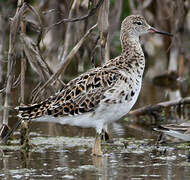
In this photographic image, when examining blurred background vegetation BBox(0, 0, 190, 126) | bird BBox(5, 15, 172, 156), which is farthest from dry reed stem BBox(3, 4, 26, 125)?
bird BBox(5, 15, 172, 156)

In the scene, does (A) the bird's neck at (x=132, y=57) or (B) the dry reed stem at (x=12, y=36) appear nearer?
(A) the bird's neck at (x=132, y=57)

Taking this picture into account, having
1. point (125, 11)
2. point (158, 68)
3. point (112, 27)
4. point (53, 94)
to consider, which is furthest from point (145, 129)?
point (125, 11)

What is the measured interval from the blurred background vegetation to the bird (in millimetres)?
656

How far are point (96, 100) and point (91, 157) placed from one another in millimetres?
836

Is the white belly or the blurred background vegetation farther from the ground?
the blurred background vegetation

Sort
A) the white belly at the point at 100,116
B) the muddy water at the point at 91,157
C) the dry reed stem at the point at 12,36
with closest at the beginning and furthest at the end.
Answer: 1. the muddy water at the point at 91,157
2. the white belly at the point at 100,116
3. the dry reed stem at the point at 12,36

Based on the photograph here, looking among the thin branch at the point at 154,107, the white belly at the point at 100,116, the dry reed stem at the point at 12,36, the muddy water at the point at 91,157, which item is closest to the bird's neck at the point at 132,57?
the white belly at the point at 100,116

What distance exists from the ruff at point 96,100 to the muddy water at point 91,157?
497 millimetres

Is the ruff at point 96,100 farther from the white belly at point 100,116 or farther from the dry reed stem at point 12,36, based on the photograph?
the dry reed stem at point 12,36

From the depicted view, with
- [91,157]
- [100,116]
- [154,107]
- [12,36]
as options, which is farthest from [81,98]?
[154,107]

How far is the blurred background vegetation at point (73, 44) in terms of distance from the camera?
32.5 feet

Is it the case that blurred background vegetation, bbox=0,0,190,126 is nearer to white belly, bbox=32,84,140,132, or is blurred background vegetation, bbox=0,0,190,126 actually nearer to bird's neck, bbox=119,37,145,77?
bird's neck, bbox=119,37,145,77

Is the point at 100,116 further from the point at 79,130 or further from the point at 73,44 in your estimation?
the point at 73,44

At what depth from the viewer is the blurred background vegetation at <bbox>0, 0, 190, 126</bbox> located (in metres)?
9.91
